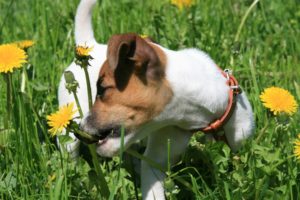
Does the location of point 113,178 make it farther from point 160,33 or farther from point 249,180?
point 160,33

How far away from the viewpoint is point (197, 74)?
2.27 metres

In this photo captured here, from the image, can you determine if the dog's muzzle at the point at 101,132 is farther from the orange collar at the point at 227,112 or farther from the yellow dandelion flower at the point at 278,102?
the yellow dandelion flower at the point at 278,102

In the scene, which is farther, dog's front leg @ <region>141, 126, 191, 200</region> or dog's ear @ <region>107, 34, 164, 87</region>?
dog's front leg @ <region>141, 126, 191, 200</region>

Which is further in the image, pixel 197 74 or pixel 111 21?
pixel 111 21

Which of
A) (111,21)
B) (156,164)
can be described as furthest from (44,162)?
(111,21)

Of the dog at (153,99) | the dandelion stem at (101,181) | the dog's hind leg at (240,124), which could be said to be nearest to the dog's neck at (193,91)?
the dog at (153,99)

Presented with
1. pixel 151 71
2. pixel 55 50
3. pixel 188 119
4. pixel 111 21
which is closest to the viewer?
pixel 151 71

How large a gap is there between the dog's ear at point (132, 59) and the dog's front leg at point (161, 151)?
285mm

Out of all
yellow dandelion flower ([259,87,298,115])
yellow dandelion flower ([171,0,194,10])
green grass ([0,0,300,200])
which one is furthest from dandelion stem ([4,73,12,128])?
yellow dandelion flower ([171,0,194,10])

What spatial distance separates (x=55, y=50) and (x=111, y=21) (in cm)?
42

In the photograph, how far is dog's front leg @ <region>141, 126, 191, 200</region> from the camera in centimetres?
237

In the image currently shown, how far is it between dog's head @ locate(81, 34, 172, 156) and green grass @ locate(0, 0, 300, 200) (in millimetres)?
149

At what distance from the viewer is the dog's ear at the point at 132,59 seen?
210 centimetres

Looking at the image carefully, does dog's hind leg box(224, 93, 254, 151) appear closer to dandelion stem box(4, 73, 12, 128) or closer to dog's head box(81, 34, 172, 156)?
dog's head box(81, 34, 172, 156)
